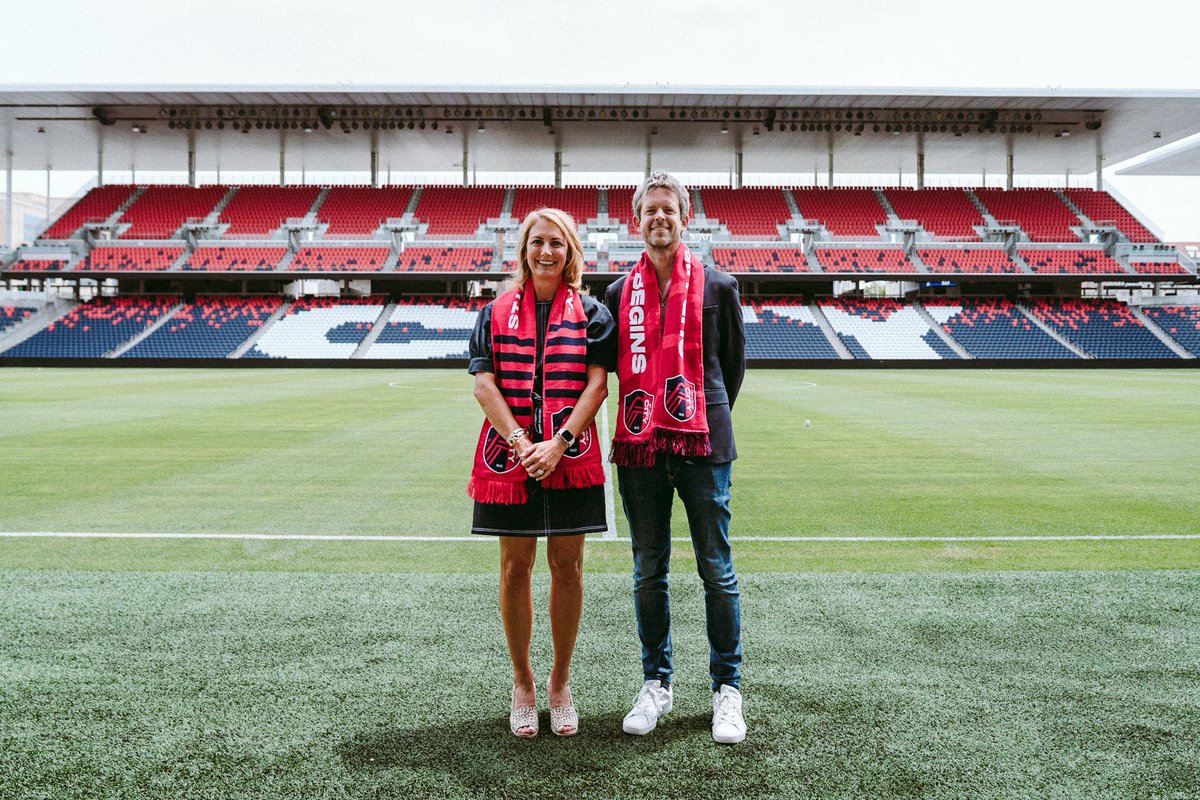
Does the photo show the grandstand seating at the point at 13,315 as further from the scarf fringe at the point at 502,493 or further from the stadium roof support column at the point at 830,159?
the scarf fringe at the point at 502,493

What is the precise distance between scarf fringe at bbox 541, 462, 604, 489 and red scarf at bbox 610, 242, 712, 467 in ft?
0.46

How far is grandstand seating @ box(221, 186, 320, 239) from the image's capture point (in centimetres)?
4438

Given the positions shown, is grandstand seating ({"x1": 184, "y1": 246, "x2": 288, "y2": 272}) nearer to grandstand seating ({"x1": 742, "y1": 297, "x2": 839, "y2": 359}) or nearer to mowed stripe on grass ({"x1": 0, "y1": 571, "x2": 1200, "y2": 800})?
grandstand seating ({"x1": 742, "y1": 297, "x2": 839, "y2": 359})

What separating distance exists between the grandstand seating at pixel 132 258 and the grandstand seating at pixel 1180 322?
168ft

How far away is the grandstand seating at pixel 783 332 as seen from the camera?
38062mm

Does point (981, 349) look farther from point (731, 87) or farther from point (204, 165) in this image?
point (204, 165)

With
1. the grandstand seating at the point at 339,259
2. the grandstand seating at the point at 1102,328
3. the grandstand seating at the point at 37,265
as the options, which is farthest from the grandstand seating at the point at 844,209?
the grandstand seating at the point at 37,265

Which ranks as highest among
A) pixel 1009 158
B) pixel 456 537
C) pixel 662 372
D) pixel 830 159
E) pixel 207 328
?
pixel 830 159

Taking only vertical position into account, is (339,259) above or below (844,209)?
below

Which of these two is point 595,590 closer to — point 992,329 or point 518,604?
point 518,604

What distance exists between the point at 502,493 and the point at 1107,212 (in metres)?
52.3

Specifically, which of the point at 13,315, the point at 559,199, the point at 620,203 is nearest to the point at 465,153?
the point at 559,199

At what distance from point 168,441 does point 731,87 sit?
1124 inches

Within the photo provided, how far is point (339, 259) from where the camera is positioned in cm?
4266
